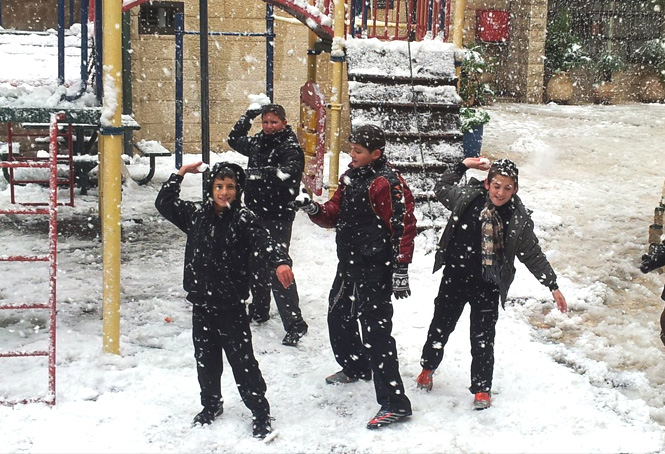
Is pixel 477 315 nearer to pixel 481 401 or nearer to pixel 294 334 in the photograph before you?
pixel 481 401

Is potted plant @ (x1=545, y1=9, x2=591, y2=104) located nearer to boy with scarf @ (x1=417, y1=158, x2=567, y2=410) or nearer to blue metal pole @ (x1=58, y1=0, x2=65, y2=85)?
boy with scarf @ (x1=417, y1=158, x2=567, y2=410)

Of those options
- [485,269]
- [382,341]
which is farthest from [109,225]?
[485,269]

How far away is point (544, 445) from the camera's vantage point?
4.60 meters

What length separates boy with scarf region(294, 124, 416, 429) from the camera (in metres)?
4.75

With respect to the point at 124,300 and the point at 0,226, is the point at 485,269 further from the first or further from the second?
the point at 0,226

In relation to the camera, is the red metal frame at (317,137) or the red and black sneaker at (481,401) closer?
the red and black sneaker at (481,401)

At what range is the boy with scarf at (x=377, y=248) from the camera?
15.6ft

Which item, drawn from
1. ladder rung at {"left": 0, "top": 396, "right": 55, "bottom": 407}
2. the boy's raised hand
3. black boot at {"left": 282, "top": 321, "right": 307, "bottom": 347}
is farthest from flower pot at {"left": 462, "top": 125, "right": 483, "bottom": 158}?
ladder rung at {"left": 0, "top": 396, "right": 55, "bottom": 407}

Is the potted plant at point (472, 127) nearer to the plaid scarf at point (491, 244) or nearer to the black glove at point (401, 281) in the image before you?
the plaid scarf at point (491, 244)

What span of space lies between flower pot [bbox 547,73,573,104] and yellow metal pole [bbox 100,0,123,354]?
14.5 m

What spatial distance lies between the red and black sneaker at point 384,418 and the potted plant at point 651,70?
1645cm

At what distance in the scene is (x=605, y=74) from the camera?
18.9 metres

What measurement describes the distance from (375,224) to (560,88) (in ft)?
48.1

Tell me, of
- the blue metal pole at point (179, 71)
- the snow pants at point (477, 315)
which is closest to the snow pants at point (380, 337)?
the snow pants at point (477, 315)
